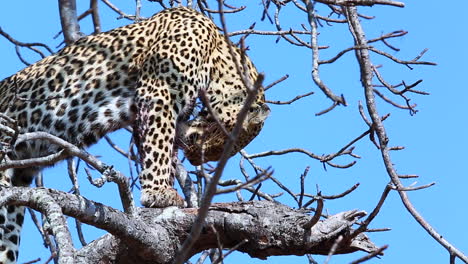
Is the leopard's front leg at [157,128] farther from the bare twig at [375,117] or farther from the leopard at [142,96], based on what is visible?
the bare twig at [375,117]

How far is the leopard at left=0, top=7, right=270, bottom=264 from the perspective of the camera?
8305mm

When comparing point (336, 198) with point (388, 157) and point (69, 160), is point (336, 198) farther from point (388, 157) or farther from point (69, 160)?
point (69, 160)

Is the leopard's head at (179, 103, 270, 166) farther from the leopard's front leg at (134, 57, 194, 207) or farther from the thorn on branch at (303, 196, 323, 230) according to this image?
the thorn on branch at (303, 196, 323, 230)

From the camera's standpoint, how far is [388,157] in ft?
18.7

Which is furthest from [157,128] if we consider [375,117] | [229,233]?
[375,117]

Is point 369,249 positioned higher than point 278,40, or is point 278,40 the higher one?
point 278,40

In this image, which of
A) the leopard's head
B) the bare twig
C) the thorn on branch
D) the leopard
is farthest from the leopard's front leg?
the bare twig

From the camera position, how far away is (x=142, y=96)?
8.45 m

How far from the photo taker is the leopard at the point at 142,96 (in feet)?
27.2

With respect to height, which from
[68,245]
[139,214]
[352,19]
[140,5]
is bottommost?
[68,245]

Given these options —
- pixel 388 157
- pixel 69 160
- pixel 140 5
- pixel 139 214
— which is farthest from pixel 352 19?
pixel 140 5

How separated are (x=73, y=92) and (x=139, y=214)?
263 centimetres

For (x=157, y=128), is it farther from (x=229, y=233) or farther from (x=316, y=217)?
(x=316, y=217)

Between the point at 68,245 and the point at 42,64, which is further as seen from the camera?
the point at 42,64
